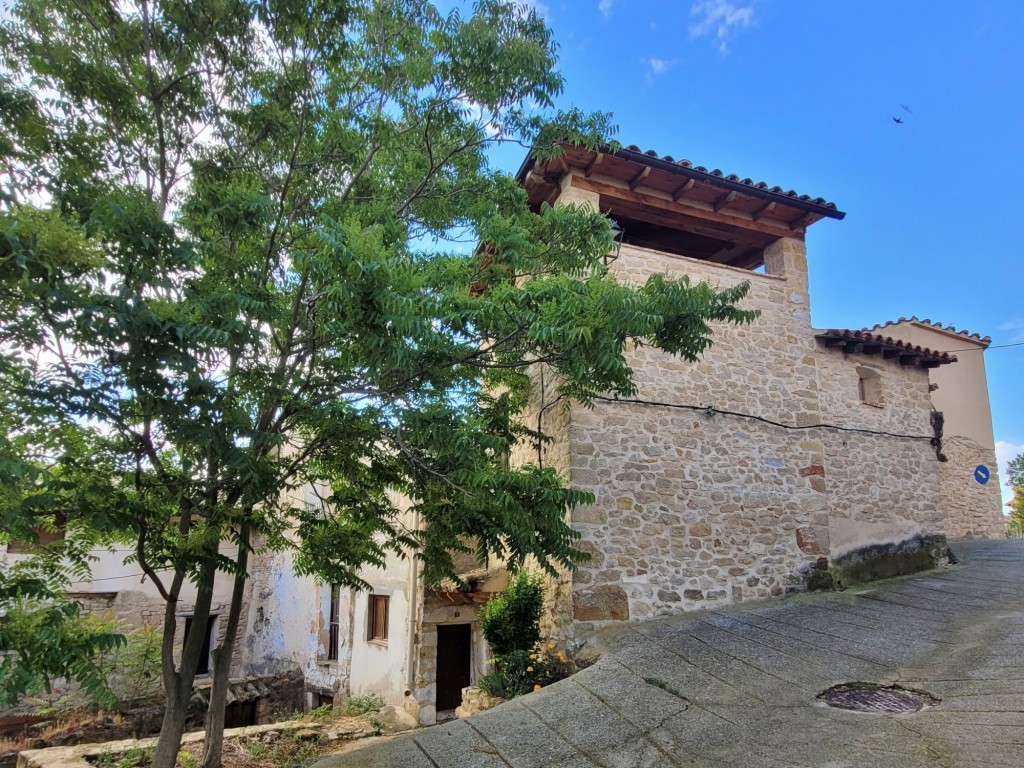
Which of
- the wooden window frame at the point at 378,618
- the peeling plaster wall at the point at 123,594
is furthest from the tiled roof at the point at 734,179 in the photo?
the peeling plaster wall at the point at 123,594

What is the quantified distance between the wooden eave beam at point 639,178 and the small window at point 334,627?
30.6ft

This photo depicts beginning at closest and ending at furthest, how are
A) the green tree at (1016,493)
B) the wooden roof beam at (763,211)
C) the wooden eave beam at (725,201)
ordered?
the wooden eave beam at (725,201)
the wooden roof beam at (763,211)
the green tree at (1016,493)

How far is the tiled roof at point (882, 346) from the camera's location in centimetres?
937

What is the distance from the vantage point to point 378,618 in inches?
445

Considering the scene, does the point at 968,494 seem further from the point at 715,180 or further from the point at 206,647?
the point at 206,647

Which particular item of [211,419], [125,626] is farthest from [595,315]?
[125,626]

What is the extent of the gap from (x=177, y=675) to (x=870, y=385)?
9.95m

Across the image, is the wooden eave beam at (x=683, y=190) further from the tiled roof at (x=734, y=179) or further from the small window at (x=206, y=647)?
the small window at (x=206, y=647)

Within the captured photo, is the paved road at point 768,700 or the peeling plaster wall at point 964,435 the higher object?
the peeling plaster wall at point 964,435

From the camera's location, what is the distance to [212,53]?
191 inches

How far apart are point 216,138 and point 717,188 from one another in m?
6.06

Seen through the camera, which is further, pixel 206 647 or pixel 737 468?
pixel 206 647

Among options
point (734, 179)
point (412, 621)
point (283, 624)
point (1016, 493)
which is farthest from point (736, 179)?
point (1016, 493)

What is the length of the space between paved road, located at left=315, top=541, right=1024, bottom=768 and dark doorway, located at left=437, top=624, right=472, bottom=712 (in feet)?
13.4
